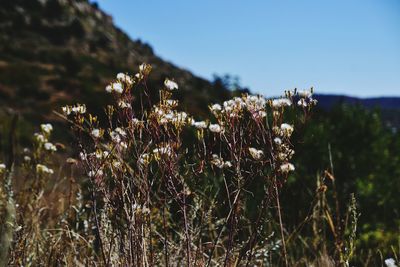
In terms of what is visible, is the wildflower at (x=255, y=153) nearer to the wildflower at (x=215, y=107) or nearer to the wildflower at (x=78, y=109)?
the wildflower at (x=215, y=107)

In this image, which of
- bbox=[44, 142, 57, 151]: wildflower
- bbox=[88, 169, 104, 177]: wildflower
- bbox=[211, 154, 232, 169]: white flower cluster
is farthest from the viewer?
bbox=[44, 142, 57, 151]: wildflower

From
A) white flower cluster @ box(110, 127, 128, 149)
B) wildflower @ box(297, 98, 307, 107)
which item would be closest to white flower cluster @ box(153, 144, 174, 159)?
white flower cluster @ box(110, 127, 128, 149)

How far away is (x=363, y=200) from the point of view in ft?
17.6

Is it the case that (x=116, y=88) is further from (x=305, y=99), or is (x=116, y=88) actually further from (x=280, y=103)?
(x=305, y=99)

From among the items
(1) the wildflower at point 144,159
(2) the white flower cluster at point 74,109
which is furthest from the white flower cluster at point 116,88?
(1) the wildflower at point 144,159

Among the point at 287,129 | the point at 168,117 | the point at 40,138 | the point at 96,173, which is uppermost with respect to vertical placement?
the point at 40,138

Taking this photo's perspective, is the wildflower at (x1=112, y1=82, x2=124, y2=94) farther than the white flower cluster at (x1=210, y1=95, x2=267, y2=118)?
No

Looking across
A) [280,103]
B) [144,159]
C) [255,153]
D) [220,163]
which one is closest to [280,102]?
[280,103]

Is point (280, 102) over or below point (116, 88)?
below

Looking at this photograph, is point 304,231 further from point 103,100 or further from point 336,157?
point 103,100

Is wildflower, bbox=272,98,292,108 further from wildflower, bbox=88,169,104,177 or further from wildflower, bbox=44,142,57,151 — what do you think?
wildflower, bbox=44,142,57,151

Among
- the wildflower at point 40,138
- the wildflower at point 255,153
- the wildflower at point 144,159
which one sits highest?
the wildflower at point 40,138

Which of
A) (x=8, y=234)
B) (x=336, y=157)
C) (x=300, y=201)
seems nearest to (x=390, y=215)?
(x=336, y=157)

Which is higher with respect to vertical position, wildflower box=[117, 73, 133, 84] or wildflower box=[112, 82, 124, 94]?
wildflower box=[117, 73, 133, 84]
